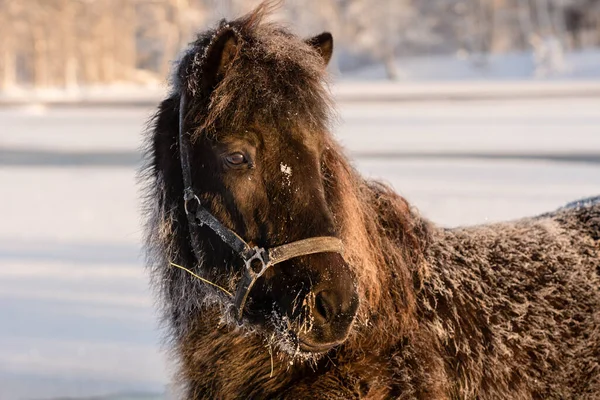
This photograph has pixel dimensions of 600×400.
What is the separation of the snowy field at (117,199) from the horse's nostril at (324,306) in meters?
0.92

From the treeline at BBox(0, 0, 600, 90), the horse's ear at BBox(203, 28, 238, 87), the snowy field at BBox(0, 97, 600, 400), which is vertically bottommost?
the snowy field at BBox(0, 97, 600, 400)

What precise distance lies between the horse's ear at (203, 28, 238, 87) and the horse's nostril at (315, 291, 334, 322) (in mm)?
911

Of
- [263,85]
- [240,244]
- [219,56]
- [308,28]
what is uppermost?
[308,28]

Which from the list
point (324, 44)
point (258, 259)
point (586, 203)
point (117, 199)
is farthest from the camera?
point (117, 199)

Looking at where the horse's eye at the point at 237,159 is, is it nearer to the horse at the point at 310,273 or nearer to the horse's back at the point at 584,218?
the horse at the point at 310,273

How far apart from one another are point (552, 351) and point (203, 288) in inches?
53.9

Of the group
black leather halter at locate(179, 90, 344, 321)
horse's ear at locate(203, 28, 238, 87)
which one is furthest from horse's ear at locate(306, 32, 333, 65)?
black leather halter at locate(179, 90, 344, 321)

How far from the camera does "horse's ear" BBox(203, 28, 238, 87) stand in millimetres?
2627

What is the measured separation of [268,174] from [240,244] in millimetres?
271

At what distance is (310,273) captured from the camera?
2.44 metres

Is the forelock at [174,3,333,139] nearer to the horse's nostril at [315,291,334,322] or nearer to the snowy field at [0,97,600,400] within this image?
the snowy field at [0,97,600,400]

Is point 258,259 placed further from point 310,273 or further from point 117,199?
point 117,199

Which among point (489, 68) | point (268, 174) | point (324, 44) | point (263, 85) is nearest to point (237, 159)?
point (268, 174)

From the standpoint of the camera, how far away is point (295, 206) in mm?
2539
